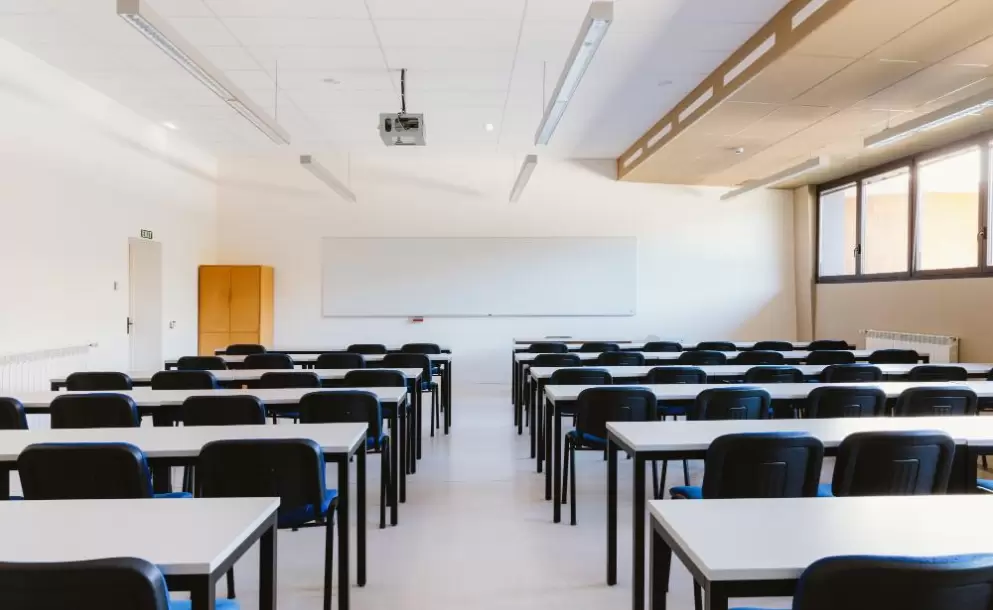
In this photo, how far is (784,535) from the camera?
1.41 meters

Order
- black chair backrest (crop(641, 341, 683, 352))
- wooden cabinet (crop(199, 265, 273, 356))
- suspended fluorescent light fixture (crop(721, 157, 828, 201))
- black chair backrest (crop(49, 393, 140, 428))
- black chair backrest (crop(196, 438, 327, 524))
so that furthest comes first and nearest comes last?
wooden cabinet (crop(199, 265, 273, 356))
black chair backrest (crop(641, 341, 683, 352))
suspended fluorescent light fixture (crop(721, 157, 828, 201))
black chair backrest (crop(49, 393, 140, 428))
black chair backrest (crop(196, 438, 327, 524))

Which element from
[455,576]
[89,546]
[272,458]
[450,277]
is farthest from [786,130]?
[89,546]

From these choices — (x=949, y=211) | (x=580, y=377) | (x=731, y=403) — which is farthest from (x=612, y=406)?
(x=949, y=211)

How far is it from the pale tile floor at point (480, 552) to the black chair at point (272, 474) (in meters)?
0.56

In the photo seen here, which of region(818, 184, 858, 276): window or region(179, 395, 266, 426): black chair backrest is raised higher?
region(818, 184, 858, 276): window

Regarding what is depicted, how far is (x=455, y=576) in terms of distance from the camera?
285 cm

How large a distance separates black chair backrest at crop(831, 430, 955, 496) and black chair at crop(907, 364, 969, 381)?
258 cm

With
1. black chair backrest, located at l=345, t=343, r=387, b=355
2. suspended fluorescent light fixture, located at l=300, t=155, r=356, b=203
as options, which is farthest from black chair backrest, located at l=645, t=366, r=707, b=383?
suspended fluorescent light fixture, located at l=300, t=155, r=356, b=203

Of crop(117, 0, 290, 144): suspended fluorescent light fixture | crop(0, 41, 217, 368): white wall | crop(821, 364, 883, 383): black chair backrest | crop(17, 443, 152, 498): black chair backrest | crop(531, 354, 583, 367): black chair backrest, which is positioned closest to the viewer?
crop(17, 443, 152, 498): black chair backrest

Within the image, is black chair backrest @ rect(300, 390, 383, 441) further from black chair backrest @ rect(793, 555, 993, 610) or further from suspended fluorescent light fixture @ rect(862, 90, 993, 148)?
suspended fluorescent light fixture @ rect(862, 90, 993, 148)

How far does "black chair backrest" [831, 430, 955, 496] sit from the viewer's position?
84.5 inches

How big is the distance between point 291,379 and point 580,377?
2036mm

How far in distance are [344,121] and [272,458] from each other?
633cm

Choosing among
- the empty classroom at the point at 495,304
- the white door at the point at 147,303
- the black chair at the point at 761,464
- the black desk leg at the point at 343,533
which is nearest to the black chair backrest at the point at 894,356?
the empty classroom at the point at 495,304
